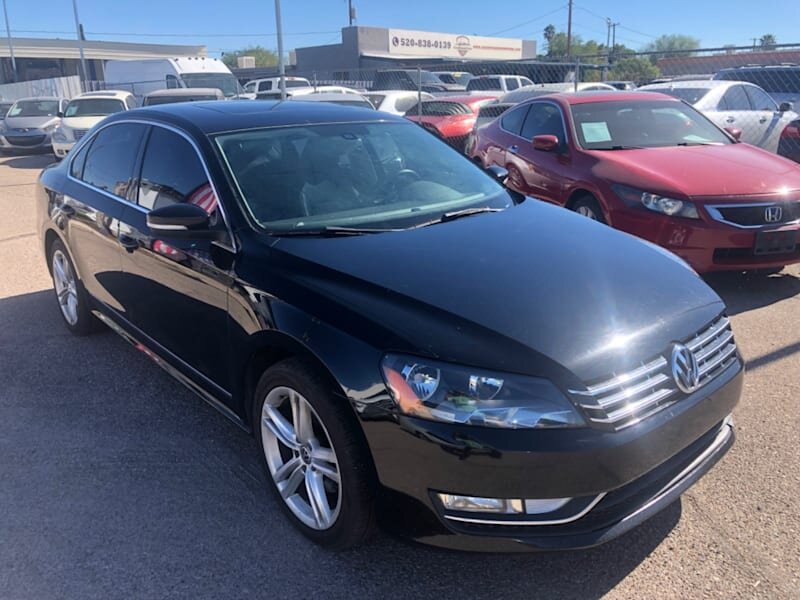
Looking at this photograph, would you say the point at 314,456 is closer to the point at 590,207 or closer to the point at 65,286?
the point at 65,286

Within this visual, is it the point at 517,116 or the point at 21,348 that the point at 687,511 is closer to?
the point at 21,348

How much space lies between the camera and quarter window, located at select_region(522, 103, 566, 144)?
7094mm

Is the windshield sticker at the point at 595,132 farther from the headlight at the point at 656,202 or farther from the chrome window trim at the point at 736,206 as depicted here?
the chrome window trim at the point at 736,206

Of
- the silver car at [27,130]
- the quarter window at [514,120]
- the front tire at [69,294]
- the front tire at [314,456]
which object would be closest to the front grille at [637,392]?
Result: the front tire at [314,456]

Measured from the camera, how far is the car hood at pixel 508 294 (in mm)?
2357

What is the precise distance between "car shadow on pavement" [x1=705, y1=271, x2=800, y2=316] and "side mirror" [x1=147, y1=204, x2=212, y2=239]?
396 cm

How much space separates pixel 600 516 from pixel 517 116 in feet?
21.4

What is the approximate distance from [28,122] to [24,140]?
0.70 m

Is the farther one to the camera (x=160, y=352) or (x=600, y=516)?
(x=160, y=352)

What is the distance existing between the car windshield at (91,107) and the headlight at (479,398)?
16043 mm

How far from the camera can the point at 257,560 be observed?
8.85 ft

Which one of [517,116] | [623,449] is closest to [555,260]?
A: [623,449]

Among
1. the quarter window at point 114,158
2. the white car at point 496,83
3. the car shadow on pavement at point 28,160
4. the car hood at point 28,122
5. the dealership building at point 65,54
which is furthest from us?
the dealership building at point 65,54

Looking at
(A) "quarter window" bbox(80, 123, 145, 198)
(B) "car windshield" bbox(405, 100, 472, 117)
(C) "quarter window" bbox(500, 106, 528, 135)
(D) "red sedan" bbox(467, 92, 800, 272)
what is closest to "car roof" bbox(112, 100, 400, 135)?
(A) "quarter window" bbox(80, 123, 145, 198)
